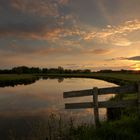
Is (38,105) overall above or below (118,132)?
below

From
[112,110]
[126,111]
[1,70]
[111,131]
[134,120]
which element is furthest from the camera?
[1,70]

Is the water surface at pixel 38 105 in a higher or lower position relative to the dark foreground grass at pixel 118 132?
lower

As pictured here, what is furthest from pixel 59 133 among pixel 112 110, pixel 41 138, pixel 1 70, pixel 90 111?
pixel 1 70

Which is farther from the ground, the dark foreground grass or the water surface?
the dark foreground grass

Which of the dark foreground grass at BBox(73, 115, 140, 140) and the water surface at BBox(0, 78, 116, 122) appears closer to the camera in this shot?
A: the dark foreground grass at BBox(73, 115, 140, 140)

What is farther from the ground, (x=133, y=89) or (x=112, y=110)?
(x=133, y=89)

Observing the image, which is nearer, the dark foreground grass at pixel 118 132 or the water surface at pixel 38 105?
the dark foreground grass at pixel 118 132

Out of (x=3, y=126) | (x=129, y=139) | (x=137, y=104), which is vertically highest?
(x=137, y=104)

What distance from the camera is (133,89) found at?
36.2ft

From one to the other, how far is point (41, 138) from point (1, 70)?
183 metres

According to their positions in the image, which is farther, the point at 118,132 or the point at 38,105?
the point at 38,105

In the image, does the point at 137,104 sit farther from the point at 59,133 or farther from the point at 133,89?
the point at 59,133

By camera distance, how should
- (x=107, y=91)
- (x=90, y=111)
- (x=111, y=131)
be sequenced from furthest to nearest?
1. (x=90, y=111)
2. (x=107, y=91)
3. (x=111, y=131)

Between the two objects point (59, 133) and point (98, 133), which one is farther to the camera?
point (59, 133)
